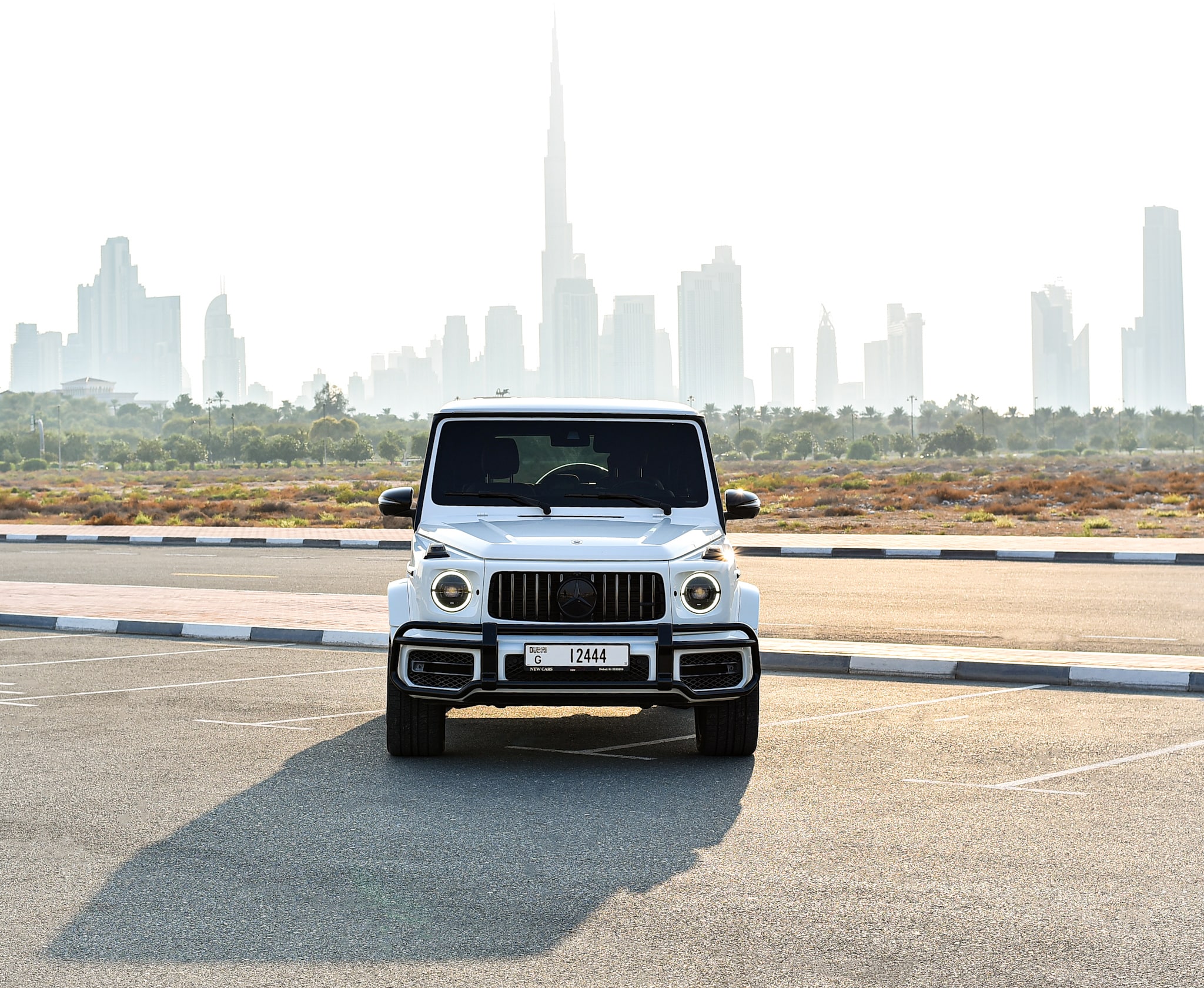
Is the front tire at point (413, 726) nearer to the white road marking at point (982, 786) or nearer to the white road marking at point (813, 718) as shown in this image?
the white road marking at point (813, 718)

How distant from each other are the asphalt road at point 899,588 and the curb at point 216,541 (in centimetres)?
72

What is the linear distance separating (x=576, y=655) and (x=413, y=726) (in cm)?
120

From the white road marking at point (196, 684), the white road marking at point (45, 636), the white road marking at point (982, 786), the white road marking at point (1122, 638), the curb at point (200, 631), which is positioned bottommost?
the white road marking at point (982, 786)

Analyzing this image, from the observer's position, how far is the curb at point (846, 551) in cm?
2250

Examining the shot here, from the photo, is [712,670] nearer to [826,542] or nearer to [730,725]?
[730,725]

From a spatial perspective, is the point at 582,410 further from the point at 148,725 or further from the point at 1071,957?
the point at 1071,957

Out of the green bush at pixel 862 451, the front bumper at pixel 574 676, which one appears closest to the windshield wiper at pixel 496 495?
the front bumper at pixel 574 676

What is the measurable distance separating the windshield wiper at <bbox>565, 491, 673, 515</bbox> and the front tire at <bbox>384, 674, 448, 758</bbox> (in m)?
1.63

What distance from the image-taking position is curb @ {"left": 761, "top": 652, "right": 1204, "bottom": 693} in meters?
10.4

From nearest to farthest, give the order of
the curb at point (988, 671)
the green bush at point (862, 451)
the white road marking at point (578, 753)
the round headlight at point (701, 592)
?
1. the round headlight at point (701, 592)
2. the white road marking at point (578, 753)
3. the curb at point (988, 671)
4. the green bush at point (862, 451)

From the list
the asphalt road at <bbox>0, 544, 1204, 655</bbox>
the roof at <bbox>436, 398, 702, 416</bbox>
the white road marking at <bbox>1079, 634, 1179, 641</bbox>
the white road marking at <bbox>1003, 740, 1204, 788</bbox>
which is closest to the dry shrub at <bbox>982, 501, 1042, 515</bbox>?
the asphalt road at <bbox>0, 544, 1204, 655</bbox>

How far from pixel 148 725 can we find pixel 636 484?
12.0 ft

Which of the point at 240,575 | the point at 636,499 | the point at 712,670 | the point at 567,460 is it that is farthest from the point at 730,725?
Result: the point at 240,575

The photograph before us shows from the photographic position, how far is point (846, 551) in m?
24.3
